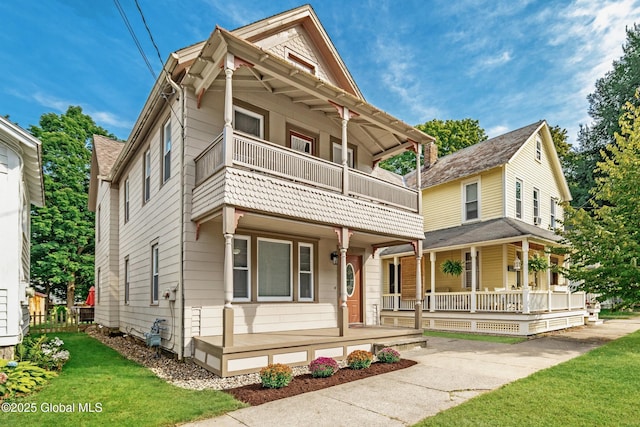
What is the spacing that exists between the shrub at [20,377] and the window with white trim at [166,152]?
5.01m

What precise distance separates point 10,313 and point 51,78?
17023 mm

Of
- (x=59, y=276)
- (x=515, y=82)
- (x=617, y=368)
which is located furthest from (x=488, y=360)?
(x=59, y=276)

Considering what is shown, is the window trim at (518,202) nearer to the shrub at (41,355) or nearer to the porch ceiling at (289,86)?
the porch ceiling at (289,86)

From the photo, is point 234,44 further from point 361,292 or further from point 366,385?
point 361,292

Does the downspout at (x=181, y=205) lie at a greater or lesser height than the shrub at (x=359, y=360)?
greater

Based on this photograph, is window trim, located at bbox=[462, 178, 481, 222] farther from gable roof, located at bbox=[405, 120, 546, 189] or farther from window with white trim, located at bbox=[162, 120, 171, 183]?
window with white trim, located at bbox=[162, 120, 171, 183]

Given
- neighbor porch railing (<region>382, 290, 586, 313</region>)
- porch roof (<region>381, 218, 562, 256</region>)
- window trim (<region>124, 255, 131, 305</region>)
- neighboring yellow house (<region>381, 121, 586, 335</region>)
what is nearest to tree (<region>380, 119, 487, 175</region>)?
neighboring yellow house (<region>381, 121, 586, 335</region>)

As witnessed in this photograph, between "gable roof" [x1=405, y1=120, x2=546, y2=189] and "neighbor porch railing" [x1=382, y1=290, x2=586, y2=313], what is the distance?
5.53 m

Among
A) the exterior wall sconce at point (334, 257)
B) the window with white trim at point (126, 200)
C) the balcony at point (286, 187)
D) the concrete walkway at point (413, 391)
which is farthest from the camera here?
the window with white trim at point (126, 200)

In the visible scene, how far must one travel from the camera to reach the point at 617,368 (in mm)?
7812

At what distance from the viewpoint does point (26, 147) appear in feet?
25.9

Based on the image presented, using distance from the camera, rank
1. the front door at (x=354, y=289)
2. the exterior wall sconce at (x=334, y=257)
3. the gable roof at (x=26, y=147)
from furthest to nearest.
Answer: the front door at (x=354, y=289) → the exterior wall sconce at (x=334, y=257) → the gable roof at (x=26, y=147)

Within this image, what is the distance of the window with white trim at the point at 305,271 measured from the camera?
10.7 m

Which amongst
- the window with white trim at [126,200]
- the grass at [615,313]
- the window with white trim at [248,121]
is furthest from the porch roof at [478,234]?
the window with white trim at [126,200]
